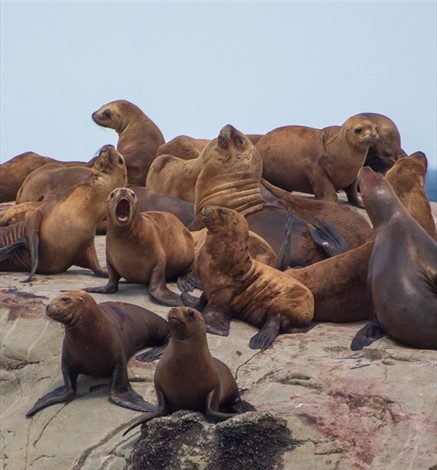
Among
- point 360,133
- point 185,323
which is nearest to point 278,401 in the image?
point 185,323

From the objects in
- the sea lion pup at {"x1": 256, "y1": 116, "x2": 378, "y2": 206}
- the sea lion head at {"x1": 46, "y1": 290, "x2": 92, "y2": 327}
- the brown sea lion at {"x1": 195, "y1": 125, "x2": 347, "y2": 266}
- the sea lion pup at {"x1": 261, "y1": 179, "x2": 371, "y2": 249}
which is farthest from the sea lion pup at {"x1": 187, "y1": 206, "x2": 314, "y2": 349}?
the sea lion pup at {"x1": 256, "y1": 116, "x2": 378, "y2": 206}

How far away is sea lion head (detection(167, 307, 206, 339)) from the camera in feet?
27.3

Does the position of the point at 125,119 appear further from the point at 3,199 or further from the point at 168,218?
→ the point at 168,218

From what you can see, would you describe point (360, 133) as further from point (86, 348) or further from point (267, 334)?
point (86, 348)

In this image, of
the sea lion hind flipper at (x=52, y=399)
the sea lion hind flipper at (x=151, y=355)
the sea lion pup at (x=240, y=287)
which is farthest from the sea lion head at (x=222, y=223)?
the sea lion hind flipper at (x=52, y=399)

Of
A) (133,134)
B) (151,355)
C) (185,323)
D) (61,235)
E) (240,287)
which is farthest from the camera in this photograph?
(133,134)

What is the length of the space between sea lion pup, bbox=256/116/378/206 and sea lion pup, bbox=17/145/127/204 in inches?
80.2

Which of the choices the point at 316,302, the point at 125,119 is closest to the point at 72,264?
the point at 316,302

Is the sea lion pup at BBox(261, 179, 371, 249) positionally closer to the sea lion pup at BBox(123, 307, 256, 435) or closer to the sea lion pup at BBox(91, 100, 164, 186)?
the sea lion pup at BBox(91, 100, 164, 186)

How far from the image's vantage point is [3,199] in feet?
56.0

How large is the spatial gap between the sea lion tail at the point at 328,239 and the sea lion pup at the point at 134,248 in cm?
140

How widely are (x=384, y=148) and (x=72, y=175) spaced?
12.3 ft

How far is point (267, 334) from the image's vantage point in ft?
33.1

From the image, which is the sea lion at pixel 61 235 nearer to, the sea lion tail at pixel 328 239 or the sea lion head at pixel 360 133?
the sea lion tail at pixel 328 239
